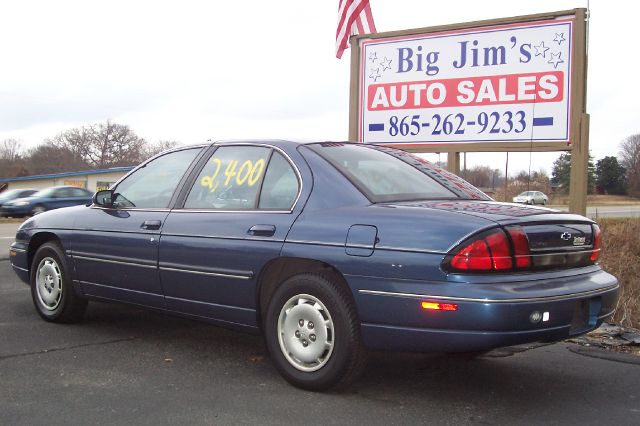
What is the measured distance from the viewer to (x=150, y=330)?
18.6ft

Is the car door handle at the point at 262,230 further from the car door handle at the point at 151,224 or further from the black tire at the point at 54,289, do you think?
the black tire at the point at 54,289

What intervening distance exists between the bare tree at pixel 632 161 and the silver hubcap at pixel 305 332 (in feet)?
124

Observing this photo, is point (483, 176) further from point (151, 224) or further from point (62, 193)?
point (62, 193)

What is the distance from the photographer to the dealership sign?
8055 millimetres

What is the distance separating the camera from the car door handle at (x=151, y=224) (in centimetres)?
483

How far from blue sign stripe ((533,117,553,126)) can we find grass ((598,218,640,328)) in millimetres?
1713

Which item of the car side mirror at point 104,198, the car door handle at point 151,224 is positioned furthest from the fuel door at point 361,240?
the car side mirror at point 104,198

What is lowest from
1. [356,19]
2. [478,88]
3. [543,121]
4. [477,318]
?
[477,318]

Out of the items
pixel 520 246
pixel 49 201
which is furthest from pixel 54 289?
pixel 49 201

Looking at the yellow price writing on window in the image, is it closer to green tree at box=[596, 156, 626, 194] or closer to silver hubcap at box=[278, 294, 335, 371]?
silver hubcap at box=[278, 294, 335, 371]

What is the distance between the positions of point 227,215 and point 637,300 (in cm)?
458

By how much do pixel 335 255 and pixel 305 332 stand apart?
516 mm

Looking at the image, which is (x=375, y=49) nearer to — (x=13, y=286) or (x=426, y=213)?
(x=13, y=286)

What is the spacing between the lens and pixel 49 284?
18.9 feet
